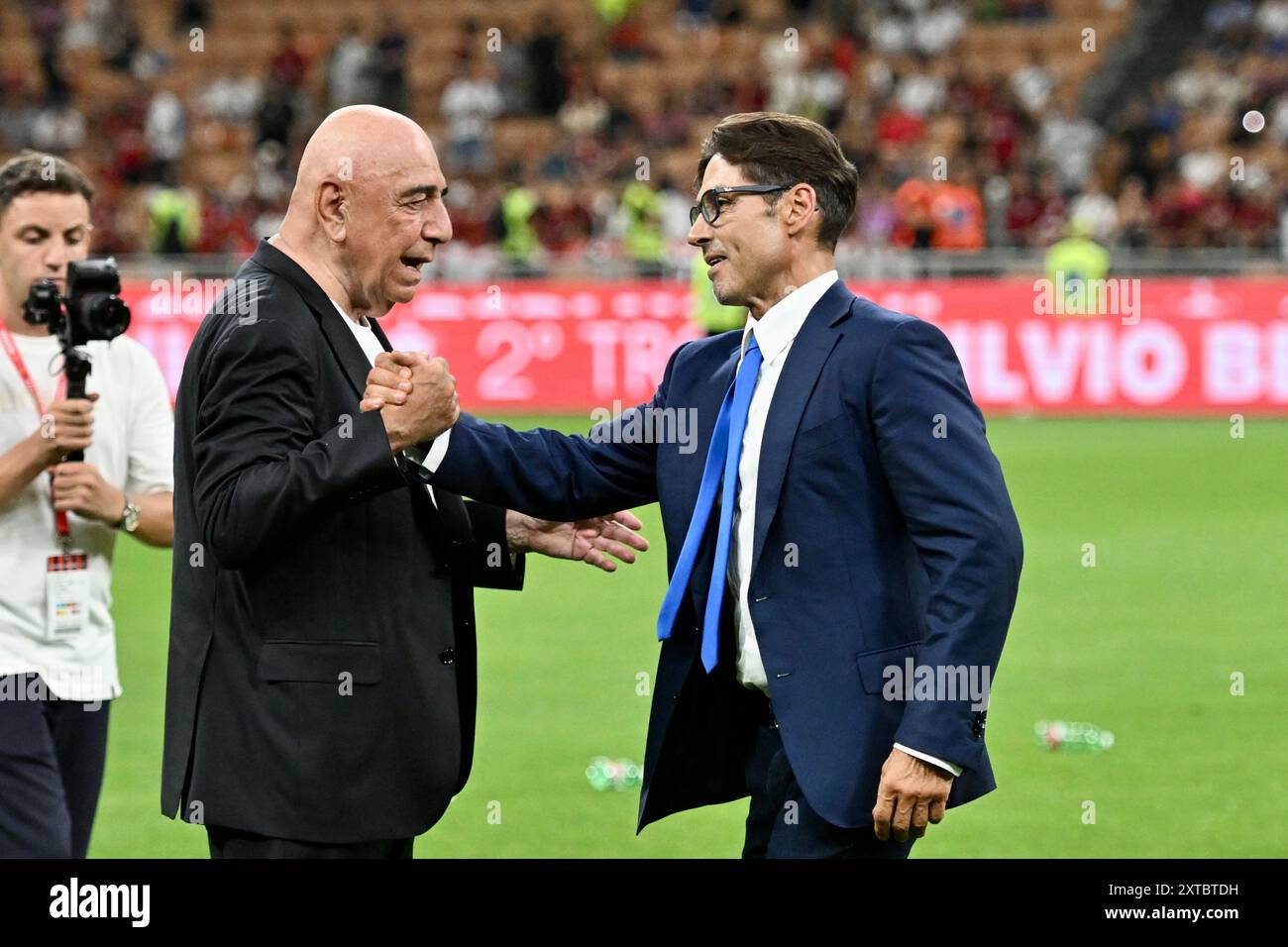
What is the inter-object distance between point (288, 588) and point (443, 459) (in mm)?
556

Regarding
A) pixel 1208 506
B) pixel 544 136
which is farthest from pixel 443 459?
pixel 544 136

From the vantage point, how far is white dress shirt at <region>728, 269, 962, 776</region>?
13.7ft

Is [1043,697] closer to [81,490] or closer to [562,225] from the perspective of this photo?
[81,490]

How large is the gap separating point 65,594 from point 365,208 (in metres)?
1.66

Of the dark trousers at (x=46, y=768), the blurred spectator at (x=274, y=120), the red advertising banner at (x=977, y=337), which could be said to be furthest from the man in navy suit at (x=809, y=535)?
the blurred spectator at (x=274, y=120)

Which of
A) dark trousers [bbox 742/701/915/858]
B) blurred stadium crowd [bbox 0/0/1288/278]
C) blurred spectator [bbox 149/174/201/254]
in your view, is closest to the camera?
dark trousers [bbox 742/701/915/858]

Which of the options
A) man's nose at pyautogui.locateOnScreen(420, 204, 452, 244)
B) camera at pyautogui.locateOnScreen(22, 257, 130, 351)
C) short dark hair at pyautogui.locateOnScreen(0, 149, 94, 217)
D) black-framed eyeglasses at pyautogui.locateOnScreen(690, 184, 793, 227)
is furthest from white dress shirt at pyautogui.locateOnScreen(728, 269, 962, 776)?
short dark hair at pyautogui.locateOnScreen(0, 149, 94, 217)

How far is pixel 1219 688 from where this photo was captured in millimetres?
9508

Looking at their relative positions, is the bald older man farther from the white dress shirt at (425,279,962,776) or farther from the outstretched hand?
the outstretched hand

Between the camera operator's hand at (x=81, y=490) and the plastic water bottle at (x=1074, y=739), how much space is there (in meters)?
4.80

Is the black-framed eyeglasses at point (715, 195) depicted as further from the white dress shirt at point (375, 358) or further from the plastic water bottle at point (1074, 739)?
the plastic water bottle at point (1074, 739)

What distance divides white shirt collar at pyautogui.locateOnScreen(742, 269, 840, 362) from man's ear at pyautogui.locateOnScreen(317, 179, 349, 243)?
97 cm

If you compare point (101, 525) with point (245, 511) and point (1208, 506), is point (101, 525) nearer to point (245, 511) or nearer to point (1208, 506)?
point (245, 511)

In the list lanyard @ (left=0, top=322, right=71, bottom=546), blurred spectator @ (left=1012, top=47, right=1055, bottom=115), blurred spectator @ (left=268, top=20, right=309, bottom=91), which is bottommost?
lanyard @ (left=0, top=322, right=71, bottom=546)
